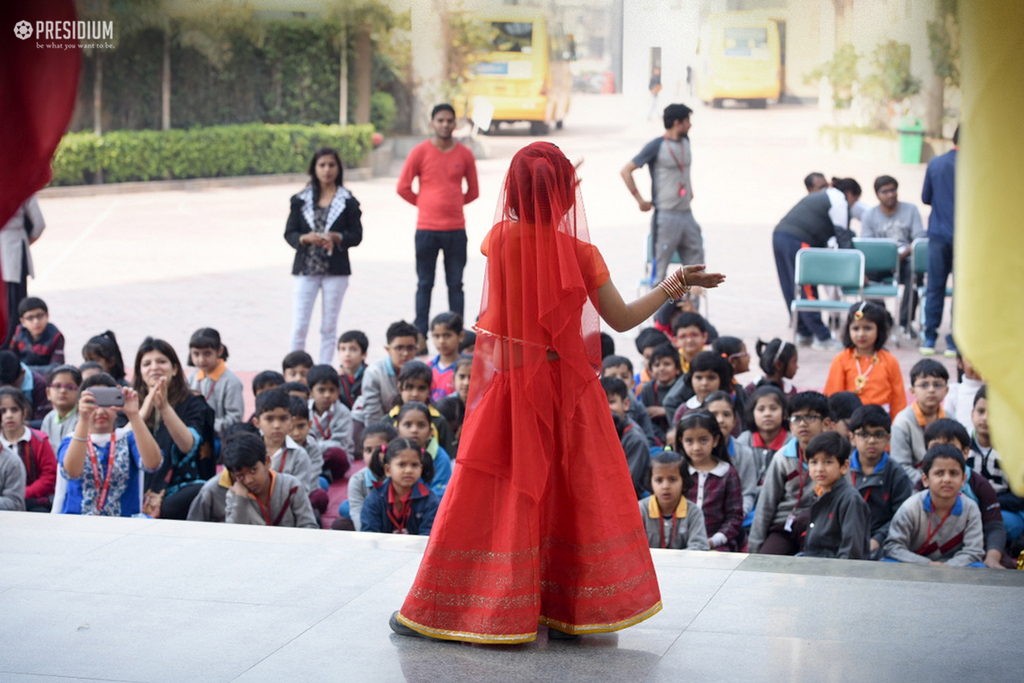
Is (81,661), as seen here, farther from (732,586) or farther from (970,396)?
(970,396)

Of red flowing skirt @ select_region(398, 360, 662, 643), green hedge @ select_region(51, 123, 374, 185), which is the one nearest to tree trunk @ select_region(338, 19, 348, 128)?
green hedge @ select_region(51, 123, 374, 185)

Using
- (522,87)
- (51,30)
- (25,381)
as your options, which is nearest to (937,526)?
(51,30)

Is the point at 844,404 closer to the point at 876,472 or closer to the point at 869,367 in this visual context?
the point at 869,367

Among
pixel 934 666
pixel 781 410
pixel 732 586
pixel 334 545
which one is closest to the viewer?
pixel 934 666

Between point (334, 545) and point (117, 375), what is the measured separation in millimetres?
2900

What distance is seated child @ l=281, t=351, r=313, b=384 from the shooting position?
6750 mm

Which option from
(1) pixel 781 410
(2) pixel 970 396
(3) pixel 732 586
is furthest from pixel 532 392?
(2) pixel 970 396

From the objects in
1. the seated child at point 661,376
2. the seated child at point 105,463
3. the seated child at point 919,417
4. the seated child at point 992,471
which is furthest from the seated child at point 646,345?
the seated child at point 105,463

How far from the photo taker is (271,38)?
75.1 ft

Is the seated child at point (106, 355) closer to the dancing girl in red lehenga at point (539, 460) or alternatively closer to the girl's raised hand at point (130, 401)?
the girl's raised hand at point (130, 401)

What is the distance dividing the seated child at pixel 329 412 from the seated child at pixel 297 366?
325 mm

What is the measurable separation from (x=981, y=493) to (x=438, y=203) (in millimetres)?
4916

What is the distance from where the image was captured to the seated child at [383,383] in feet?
21.2

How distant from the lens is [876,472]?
194 inches
